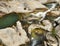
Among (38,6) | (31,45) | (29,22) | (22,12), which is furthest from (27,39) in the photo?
(38,6)

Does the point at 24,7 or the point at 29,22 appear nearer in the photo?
the point at 29,22

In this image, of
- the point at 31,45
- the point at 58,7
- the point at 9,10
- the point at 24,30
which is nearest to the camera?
the point at 31,45

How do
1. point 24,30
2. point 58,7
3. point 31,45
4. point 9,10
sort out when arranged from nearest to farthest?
point 31,45
point 24,30
point 9,10
point 58,7

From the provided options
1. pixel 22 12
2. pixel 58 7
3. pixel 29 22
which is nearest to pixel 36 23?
pixel 29 22

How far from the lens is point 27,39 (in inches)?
68.6

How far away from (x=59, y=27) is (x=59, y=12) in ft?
0.93

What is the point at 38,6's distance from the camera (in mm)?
2162

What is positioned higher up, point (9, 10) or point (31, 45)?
point (9, 10)

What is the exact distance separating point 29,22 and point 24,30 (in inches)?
5.1

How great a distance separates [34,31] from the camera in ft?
6.01

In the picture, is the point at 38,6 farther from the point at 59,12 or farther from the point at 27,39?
the point at 27,39

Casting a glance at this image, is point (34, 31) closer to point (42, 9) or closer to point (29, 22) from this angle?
point (29, 22)

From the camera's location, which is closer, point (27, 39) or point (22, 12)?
point (27, 39)

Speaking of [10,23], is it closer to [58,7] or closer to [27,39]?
[27,39]
